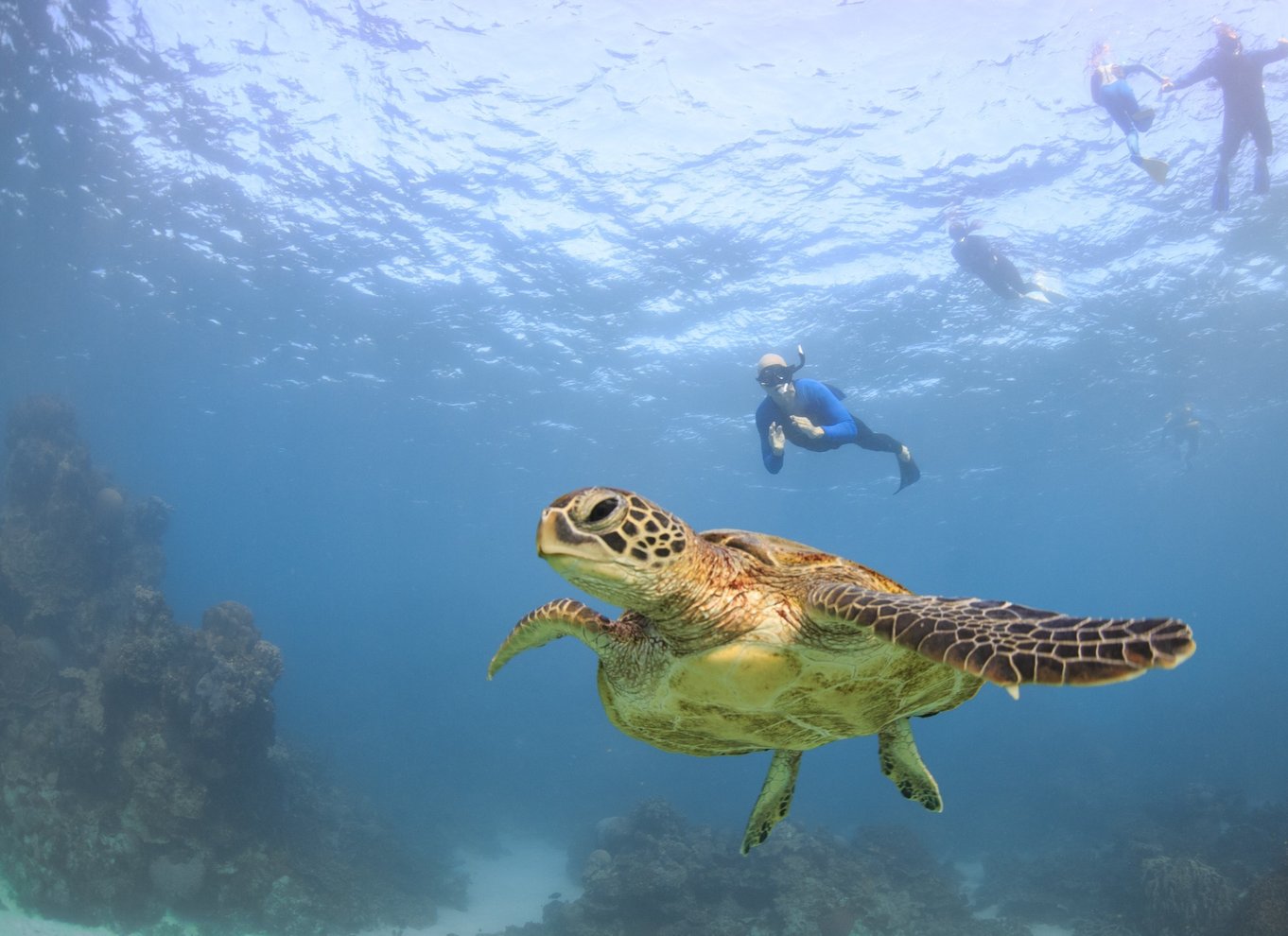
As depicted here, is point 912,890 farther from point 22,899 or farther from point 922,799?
point 22,899

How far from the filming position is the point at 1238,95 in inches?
462

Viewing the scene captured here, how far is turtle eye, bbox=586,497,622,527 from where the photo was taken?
200cm

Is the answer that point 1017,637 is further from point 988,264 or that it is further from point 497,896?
point 497,896

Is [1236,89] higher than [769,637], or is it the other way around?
[1236,89]

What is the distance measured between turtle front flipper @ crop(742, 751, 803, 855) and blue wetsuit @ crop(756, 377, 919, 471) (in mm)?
5495

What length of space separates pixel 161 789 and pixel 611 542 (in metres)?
12.2

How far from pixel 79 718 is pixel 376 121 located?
42.0ft

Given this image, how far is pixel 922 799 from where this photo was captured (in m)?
4.19

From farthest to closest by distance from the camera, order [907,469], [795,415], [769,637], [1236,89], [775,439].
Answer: [907,469] → [1236,89] → [795,415] → [775,439] → [769,637]

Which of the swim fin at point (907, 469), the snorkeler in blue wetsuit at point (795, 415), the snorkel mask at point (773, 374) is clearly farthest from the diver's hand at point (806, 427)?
the swim fin at point (907, 469)

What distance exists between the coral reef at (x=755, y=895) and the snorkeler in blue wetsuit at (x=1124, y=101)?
1368cm

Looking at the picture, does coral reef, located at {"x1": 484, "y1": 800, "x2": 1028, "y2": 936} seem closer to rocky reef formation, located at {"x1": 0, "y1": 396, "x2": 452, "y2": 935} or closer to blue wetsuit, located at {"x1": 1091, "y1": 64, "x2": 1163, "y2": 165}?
rocky reef formation, located at {"x1": 0, "y1": 396, "x2": 452, "y2": 935}

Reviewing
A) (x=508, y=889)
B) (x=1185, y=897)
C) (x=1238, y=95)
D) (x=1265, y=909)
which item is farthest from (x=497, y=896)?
(x=1238, y=95)

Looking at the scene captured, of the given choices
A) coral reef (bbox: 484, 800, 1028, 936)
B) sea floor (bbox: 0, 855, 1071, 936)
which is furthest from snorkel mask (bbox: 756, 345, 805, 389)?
sea floor (bbox: 0, 855, 1071, 936)
